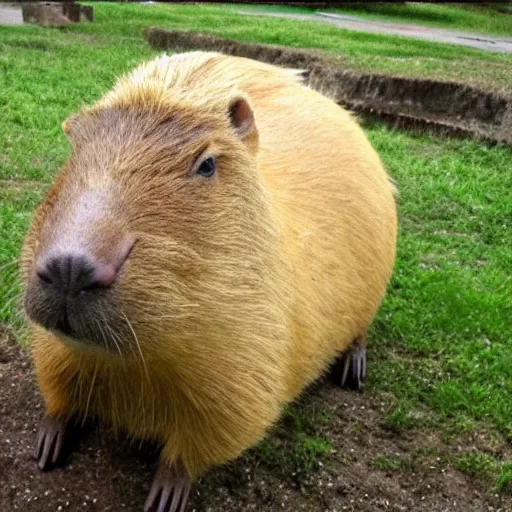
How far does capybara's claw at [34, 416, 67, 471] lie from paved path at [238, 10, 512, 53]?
1311 centimetres

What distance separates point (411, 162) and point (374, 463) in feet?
12.6

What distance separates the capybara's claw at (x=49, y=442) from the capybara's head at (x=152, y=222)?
0.73 m

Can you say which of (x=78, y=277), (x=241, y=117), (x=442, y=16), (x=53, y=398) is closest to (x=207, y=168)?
(x=241, y=117)

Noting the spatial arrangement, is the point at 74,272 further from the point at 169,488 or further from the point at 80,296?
the point at 169,488

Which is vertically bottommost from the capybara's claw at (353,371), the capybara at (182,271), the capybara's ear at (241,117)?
the capybara's claw at (353,371)

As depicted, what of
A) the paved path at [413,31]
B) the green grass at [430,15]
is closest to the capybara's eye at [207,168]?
the paved path at [413,31]

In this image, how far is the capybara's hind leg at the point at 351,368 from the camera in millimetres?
3342

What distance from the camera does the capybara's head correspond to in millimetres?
1728

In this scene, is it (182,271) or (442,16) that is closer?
(182,271)

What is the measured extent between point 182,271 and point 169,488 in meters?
0.83

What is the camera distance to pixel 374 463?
2.88 metres

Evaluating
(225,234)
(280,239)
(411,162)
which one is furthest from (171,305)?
(411,162)

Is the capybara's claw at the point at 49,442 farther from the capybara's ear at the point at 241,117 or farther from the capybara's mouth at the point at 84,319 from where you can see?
the capybara's ear at the point at 241,117

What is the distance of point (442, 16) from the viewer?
21.3 m
